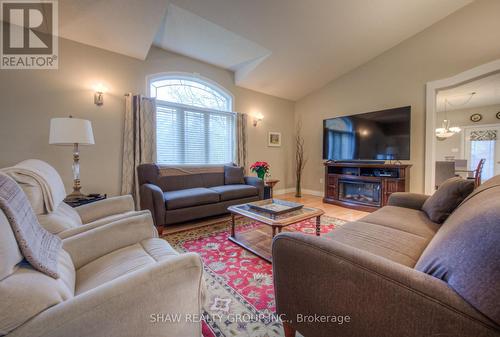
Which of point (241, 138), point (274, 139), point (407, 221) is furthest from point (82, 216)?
point (274, 139)

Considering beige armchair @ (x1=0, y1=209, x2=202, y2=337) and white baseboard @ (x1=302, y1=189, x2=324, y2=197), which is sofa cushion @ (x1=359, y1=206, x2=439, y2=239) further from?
white baseboard @ (x1=302, y1=189, x2=324, y2=197)

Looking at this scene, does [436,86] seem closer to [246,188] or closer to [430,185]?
[430,185]

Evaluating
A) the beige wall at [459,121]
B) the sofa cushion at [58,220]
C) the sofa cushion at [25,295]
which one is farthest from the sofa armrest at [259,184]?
the beige wall at [459,121]

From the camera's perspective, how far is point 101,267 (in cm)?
110

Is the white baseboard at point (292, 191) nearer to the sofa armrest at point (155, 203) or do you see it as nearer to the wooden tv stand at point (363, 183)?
the wooden tv stand at point (363, 183)

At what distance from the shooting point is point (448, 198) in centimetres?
157

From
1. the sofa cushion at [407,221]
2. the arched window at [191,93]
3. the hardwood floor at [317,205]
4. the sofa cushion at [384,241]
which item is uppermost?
the arched window at [191,93]

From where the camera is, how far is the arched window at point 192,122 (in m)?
3.68

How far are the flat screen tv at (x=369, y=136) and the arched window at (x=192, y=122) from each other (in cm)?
217

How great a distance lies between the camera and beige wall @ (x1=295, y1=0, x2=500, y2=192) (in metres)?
3.13

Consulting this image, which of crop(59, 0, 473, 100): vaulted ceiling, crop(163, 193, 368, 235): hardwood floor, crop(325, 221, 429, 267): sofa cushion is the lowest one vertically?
crop(163, 193, 368, 235): hardwood floor

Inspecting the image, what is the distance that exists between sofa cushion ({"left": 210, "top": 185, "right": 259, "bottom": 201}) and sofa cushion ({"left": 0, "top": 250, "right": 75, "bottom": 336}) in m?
2.55

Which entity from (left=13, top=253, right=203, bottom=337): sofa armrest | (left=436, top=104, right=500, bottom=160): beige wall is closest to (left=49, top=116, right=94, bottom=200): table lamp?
(left=13, top=253, right=203, bottom=337): sofa armrest

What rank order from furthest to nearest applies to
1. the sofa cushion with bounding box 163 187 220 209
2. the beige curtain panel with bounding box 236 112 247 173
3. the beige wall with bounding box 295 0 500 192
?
the beige curtain panel with bounding box 236 112 247 173, the beige wall with bounding box 295 0 500 192, the sofa cushion with bounding box 163 187 220 209
